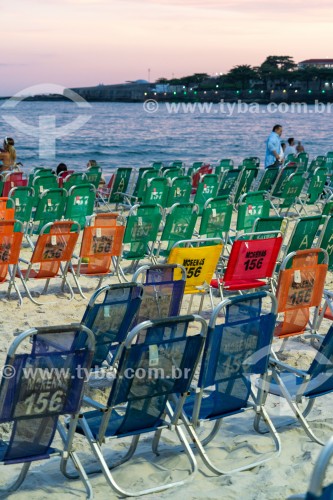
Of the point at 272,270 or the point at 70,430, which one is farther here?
the point at 272,270

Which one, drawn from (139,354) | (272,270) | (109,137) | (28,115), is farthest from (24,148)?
(28,115)

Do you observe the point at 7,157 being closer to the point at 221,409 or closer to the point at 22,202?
the point at 22,202

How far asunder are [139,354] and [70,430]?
1.60 ft

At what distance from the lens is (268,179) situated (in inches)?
591

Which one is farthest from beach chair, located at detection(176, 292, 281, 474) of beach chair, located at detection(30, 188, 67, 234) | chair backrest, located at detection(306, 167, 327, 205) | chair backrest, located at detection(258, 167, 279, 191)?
chair backrest, located at detection(258, 167, 279, 191)

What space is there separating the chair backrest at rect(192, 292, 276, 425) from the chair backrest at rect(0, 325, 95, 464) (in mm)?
711

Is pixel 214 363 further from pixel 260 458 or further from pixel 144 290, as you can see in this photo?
pixel 144 290

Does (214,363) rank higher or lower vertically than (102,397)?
higher

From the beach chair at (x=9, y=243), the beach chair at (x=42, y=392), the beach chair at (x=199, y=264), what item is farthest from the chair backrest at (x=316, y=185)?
the beach chair at (x=42, y=392)

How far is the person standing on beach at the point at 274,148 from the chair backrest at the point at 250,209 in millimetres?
6740

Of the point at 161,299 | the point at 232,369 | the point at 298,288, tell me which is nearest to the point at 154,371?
the point at 232,369

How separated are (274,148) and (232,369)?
12716 millimetres

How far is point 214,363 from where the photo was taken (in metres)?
4.97

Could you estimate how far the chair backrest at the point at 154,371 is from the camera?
15.1ft
